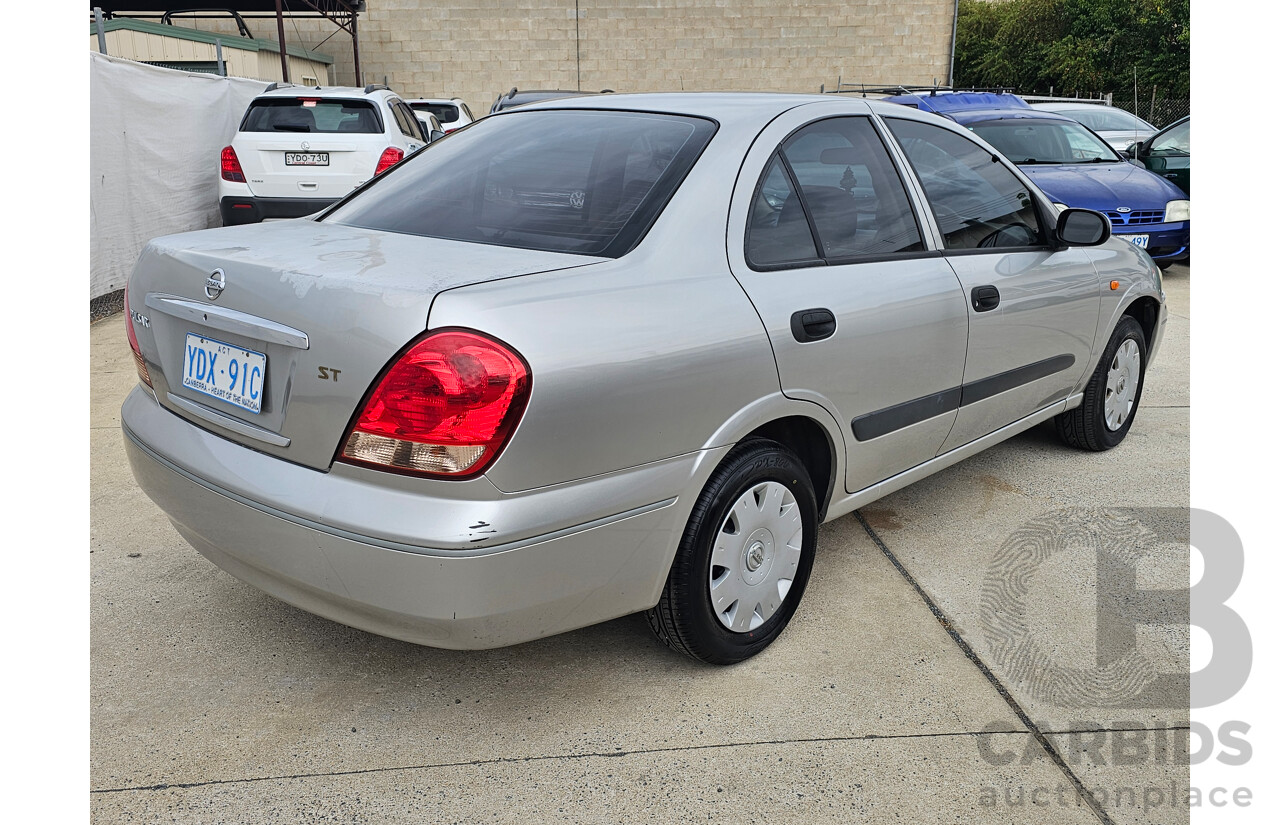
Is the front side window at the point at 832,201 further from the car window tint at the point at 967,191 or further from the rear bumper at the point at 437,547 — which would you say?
the rear bumper at the point at 437,547

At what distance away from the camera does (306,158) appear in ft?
29.3

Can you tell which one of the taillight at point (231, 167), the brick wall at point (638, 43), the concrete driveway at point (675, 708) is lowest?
the concrete driveway at point (675, 708)

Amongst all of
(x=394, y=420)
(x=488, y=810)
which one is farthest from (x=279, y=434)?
(x=488, y=810)

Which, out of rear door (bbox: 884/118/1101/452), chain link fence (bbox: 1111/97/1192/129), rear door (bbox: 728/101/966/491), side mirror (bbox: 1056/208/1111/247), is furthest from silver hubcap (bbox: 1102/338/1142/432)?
chain link fence (bbox: 1111/97/1192/129)

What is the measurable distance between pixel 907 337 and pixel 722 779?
55.0 inches

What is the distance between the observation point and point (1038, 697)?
2.55m

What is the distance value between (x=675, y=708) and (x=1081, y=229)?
7.64 feet

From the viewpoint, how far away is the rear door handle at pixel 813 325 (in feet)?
8.25

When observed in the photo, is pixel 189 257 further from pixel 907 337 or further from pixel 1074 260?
pixel 1074 260

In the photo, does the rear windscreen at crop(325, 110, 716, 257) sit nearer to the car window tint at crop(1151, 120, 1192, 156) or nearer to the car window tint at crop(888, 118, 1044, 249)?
the car window tint at crop(888, 118, 1044, 249)

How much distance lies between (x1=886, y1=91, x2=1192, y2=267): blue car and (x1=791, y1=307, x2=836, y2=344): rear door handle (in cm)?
628

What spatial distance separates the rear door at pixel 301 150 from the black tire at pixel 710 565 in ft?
24.0

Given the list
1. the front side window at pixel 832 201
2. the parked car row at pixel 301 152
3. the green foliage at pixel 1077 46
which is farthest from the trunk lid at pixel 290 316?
the green foliage at pixel 1077 46

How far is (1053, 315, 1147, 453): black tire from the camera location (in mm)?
4188
